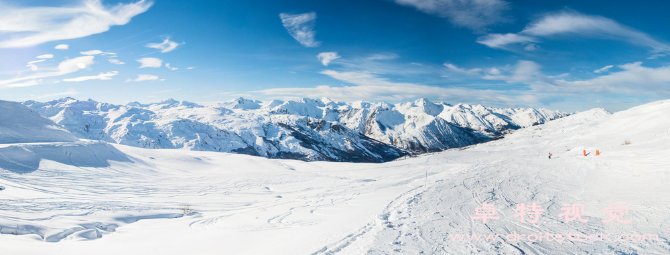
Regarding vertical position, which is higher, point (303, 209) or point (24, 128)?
point (24, 128)

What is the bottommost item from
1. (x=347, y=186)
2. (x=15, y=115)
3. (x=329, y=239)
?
(x=347, y=186)

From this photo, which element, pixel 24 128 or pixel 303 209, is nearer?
pixel 303 209

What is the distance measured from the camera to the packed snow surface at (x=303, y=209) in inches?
219

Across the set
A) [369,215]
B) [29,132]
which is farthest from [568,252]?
[29,132]

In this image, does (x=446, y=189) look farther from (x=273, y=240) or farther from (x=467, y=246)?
(x=273, y=240)

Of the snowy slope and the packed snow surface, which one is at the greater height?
the snowy slope

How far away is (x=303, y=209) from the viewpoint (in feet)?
34.2

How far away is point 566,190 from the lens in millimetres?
10727

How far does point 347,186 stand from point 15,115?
102ft

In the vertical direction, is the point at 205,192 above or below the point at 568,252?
below

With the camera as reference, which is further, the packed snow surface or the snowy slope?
the snowy slope

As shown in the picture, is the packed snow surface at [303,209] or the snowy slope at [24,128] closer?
the packed snow surface at [303,209]

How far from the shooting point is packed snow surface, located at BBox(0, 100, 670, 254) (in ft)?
18.3

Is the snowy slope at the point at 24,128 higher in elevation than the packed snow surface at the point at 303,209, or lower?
higher
